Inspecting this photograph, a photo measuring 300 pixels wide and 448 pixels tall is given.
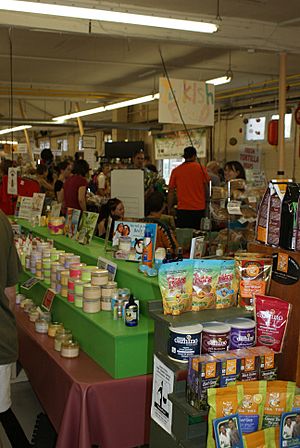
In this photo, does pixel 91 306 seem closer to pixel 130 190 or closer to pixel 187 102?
pixel 187 102

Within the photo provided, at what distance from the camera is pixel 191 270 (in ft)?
7.25

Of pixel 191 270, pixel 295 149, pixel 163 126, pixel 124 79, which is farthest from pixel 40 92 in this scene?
pixel 191 270

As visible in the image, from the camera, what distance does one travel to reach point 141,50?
840 cm

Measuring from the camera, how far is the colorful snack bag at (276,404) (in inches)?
74.8

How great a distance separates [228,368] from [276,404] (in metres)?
0.21

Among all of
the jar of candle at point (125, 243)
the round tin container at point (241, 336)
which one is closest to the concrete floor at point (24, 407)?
the jar of candle at point (125, 243)

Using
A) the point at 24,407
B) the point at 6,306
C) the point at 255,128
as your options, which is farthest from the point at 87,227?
the point at 255,128

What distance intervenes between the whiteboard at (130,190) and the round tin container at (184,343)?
419 cm

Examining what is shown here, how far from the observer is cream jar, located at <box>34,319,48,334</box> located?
365cm

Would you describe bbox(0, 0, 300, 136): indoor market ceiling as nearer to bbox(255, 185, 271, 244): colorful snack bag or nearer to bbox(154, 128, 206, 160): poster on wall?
bbox(154, 128, 206, 160): poster on wall

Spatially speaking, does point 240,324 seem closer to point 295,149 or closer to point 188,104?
point 188,104

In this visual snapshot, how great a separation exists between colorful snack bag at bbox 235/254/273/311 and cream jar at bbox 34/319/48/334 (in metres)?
1.78

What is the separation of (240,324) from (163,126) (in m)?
13.0

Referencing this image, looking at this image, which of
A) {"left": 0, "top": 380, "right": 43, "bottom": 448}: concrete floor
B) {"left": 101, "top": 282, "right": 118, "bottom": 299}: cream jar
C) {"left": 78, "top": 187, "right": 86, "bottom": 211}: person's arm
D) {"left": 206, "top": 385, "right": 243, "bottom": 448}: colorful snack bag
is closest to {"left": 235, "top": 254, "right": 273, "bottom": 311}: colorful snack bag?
{"left": 206, "top": 385, "right": 243, "bottom": 448}: colorful snack bag
